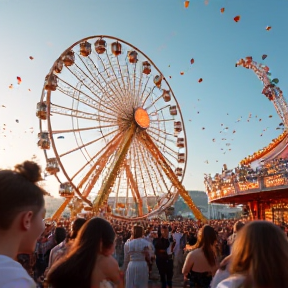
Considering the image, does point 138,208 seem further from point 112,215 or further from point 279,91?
point 279,91

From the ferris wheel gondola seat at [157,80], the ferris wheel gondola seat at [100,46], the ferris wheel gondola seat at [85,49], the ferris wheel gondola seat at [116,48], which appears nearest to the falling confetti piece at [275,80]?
the ferris wheel gondola seat at [157,80]

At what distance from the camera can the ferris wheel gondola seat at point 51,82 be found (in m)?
16.5

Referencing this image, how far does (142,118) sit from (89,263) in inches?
723

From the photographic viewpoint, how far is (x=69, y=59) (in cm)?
1755

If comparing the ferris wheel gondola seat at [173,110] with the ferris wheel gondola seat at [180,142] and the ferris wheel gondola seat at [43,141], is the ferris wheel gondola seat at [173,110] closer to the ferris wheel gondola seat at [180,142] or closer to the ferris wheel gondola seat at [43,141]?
the ferris wheel gondola seat at [180,142]

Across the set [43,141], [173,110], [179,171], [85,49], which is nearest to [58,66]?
[85,49]

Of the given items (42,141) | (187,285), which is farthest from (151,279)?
(42,141)

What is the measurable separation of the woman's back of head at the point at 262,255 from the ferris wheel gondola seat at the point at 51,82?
50.8 feet

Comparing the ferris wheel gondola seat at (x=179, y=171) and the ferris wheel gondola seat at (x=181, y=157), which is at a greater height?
the ferris wheel gondola seat at (x=181, y=157)

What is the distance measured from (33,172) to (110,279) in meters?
1.61

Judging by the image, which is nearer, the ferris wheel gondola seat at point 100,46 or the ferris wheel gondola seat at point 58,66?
the ferris wheel gondola seat at point 58,66

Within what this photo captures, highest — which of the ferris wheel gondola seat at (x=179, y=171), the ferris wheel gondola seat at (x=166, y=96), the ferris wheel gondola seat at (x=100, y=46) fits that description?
the ferris wheel gondola seat at (x=100, y=46)

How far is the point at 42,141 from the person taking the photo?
1628cm

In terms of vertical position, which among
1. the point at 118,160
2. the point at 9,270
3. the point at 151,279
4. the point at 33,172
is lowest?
the point at 151,279
